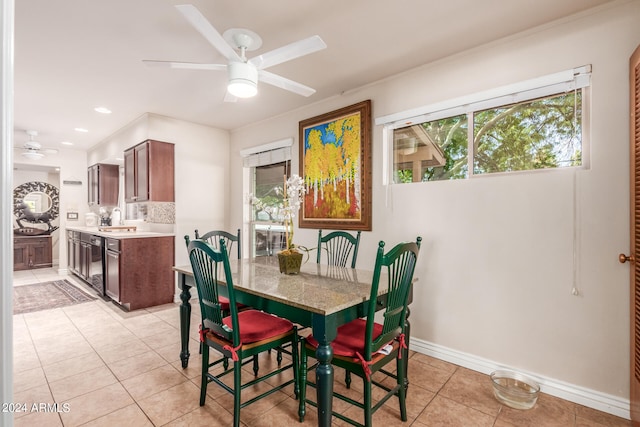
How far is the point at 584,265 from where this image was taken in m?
2.01

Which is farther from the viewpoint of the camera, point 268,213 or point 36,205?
point 36,205

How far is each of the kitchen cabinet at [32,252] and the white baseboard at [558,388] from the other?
7907mm

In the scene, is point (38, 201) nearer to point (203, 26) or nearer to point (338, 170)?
point (338, 170)

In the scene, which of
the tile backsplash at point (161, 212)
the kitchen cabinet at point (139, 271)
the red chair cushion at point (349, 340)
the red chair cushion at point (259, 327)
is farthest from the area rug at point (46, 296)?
the red chair cushion at point (349, 340)

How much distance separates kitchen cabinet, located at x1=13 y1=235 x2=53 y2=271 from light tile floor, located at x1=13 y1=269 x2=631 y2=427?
4.56 m

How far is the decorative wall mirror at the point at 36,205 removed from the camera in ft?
21.4

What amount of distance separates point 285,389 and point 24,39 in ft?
10.5

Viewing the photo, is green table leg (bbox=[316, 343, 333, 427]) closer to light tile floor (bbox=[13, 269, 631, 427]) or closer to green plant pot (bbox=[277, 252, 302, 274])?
light tile floor (bbox=[13, 269, 631, 427])

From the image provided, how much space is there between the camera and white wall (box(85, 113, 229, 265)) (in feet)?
13.8

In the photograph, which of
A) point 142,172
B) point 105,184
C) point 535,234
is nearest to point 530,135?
point 535,234

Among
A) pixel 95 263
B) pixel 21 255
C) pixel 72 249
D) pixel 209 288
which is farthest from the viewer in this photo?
pixel 21 255

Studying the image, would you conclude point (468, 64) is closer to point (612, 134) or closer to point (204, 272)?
point (612, 134)

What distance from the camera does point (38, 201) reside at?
678 centimetres

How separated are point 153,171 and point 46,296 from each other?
2.51 metres
